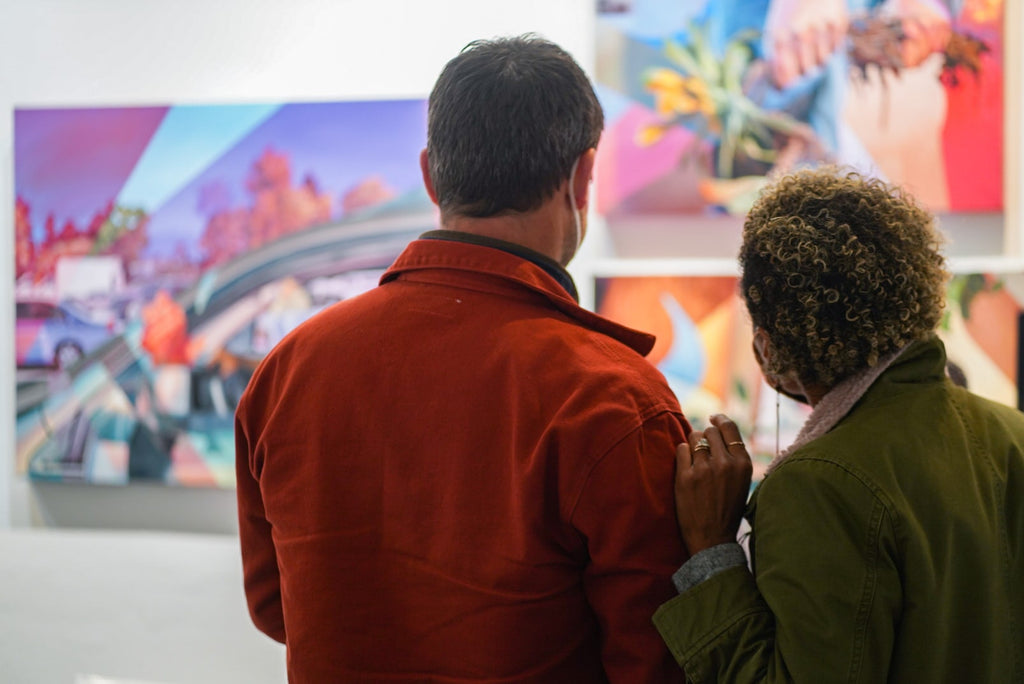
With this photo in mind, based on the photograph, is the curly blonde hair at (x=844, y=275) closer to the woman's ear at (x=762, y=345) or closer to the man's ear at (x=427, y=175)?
the woman's ear at (x=762, y=345)

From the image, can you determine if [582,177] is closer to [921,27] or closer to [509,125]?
[509,125]

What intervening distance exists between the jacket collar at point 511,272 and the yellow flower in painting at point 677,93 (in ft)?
3.95

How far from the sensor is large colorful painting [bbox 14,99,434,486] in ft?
7.97

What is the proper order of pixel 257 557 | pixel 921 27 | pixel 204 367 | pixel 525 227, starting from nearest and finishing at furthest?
pixel 525 227 < pixel 257 557 < pixel 921 27 < pixel 204 367

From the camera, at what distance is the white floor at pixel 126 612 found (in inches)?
100

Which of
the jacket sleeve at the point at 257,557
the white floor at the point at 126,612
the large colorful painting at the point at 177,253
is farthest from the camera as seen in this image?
the white floor at the point at 126,612

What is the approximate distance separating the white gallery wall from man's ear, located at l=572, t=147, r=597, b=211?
3.78ft

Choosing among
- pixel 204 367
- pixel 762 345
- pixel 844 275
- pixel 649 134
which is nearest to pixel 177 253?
pixel 204 367

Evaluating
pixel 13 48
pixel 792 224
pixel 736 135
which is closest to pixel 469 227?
pixel 792 224

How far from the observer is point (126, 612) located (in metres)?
2.61

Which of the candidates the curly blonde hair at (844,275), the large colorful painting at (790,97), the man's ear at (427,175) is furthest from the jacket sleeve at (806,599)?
the large colorful painting at (790,97)

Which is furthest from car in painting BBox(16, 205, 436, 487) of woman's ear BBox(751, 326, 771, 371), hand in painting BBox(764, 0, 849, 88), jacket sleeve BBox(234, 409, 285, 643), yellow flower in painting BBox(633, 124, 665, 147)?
woman's ear BBox(751, 326, 771, 371)

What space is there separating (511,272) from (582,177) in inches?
6.4

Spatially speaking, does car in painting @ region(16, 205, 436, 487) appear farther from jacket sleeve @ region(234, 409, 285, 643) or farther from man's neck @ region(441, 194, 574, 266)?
man's neck @ region(441, 194, 574, 266)
